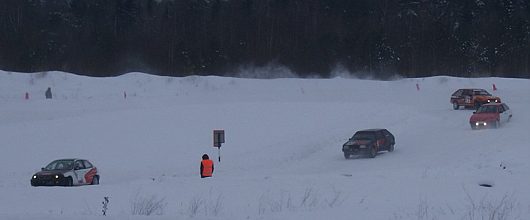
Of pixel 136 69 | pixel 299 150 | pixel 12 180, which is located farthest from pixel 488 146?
pixel 136 69

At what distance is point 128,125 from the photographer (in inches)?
1617

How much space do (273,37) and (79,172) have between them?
6845cm

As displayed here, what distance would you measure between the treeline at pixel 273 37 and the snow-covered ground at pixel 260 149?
65.8 feet

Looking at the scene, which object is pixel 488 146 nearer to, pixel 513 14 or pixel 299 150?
pixel 299 150

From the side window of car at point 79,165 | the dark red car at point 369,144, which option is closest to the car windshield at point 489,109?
the dark red car at point 369,144

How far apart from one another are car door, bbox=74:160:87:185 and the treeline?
5262cm

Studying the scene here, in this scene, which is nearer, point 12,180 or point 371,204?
point 371,204

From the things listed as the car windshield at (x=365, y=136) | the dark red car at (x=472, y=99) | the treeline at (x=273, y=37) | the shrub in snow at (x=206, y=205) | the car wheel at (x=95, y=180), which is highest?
the treeline at (x=273, y=37)

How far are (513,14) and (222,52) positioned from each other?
36142 mm

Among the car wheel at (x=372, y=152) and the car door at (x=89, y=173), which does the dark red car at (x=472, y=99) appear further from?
the car door at (x=89, y=173)

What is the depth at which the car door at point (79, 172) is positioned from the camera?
89.3 ft

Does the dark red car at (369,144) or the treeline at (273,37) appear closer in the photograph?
the dark red car at (369,144)

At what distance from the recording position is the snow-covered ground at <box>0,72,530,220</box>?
1580 cm

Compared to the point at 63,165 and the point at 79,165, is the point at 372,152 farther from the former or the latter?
the point at 63,165
